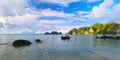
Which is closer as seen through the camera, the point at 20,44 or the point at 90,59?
the point at 90,59

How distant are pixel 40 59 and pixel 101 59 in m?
10.1

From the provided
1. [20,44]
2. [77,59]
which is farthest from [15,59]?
[20,44]

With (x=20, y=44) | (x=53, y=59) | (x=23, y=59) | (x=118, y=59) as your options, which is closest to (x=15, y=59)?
(x=23, y=59)

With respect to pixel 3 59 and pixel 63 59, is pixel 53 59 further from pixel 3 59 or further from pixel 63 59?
pixel 3 59

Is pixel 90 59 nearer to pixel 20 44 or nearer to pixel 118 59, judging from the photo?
pixel 118 59

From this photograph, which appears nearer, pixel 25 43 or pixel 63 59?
pixel 63 59

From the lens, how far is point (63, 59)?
3400 cm

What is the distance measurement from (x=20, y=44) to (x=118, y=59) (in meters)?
40.6

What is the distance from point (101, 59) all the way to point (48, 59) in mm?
8750

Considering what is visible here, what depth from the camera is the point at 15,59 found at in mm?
34000

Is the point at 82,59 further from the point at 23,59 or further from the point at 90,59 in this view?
the point at 23,59

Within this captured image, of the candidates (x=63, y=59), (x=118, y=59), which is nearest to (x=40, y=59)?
(x=63, y=59)

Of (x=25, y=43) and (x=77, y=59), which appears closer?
(x=77, y=59)

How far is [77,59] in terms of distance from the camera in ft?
112
